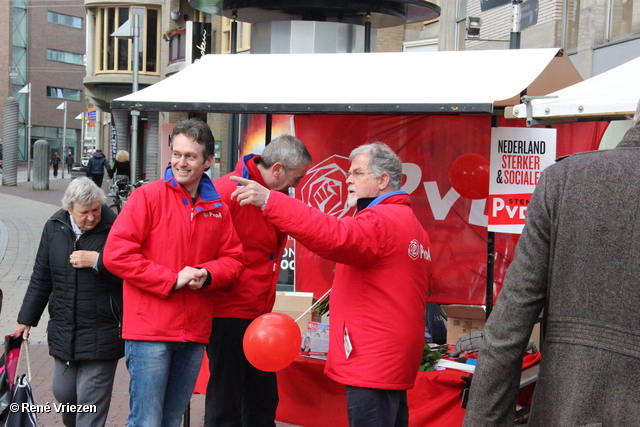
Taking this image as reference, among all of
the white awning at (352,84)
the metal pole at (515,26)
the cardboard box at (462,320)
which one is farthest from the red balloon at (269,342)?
the metal pole at (515,26)

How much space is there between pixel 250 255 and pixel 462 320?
2.19 meters

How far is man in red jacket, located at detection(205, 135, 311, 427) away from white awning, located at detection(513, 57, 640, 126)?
1.26 metres

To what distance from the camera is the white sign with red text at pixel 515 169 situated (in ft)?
14.1

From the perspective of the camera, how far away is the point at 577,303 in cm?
174

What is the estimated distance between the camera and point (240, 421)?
12.8 feet

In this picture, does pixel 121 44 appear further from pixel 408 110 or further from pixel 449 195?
pixel 408 110

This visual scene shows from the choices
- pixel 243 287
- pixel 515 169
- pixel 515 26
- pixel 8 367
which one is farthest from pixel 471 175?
pixel 8 367

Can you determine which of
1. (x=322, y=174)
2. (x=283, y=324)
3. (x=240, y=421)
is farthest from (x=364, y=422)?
(x=322, y=174)

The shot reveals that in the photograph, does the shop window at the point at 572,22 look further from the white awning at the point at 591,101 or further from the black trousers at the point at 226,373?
the black trousers at the point at 226,373

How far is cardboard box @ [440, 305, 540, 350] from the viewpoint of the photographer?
5.41 meters

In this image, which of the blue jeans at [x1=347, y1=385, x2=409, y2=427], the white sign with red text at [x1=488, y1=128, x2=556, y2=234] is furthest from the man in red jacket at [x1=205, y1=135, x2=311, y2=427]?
the white sign with red text at [x1=488, y1=128, x2=556, y2=234]

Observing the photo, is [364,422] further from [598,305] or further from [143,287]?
[598,305]

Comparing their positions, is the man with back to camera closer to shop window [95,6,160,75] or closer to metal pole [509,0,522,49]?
shop window [95,6,160,75]

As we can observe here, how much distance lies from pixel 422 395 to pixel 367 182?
171 cm
